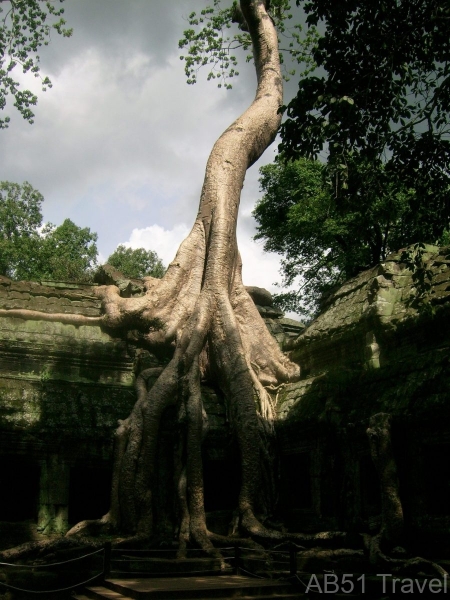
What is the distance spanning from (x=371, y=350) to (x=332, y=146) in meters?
2.98

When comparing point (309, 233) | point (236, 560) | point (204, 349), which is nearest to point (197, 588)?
point (236, 560)

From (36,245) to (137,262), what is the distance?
5216 millimetres

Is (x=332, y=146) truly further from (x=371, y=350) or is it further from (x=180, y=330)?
(x=180, y=330)

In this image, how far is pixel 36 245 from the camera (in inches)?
1061

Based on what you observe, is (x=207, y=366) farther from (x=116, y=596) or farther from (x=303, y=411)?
(x=116, y=596)

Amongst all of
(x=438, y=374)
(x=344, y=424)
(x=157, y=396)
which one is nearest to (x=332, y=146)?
(x=438, y=374)

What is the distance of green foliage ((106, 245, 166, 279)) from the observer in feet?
98.1

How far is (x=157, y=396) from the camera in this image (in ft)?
27.1

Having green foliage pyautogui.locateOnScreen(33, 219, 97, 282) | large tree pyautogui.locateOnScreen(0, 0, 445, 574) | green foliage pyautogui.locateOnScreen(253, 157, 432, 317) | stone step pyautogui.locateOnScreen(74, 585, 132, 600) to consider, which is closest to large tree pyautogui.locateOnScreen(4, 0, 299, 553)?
large tree pyautogui.locateOnScreen(0, 0, 445, 574)

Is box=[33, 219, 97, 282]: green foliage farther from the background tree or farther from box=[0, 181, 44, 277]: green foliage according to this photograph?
the background tree

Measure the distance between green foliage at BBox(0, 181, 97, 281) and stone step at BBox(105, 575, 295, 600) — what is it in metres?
20.5

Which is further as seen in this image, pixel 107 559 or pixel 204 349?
pixel 204 349

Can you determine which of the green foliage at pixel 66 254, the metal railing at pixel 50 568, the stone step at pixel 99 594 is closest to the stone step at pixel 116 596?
the stone step at pixel 99 594

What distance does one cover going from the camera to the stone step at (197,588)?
16.5 feet
